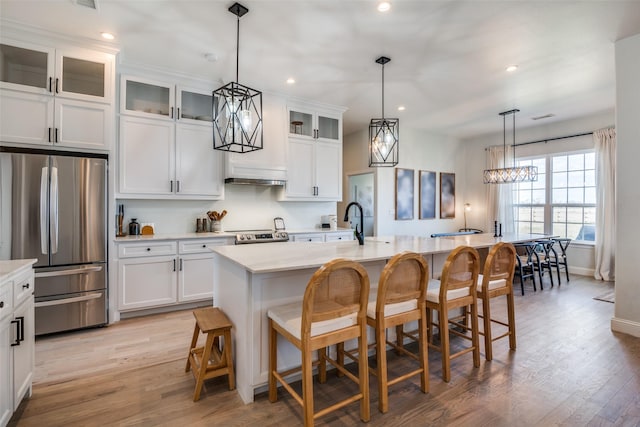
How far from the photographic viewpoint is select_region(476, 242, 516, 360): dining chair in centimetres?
259

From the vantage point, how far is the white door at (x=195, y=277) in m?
3.78

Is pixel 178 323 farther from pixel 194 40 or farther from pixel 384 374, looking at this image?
pixel 194 40

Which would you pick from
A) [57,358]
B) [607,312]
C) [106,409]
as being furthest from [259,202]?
[607,312]

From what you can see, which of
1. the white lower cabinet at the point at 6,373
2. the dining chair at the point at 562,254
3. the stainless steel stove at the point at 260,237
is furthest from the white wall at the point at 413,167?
the white lower cabinet at the point at 6,373

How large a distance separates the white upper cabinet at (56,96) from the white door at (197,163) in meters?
0.81

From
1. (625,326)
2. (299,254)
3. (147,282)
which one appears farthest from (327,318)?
(625,326)

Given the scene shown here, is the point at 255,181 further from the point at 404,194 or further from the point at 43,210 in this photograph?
the point at 404,194

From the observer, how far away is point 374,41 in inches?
122

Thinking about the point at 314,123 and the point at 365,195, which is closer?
the point at 314,123

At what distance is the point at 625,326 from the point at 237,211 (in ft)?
15.1

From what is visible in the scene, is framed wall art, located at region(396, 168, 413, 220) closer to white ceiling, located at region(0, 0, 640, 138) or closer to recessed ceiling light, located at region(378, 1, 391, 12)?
white ceiling, located at region(0, 0, 640, 138)

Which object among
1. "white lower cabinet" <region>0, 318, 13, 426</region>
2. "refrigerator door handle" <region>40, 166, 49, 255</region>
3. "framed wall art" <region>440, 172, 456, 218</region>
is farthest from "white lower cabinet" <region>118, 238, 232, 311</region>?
"framed wall art" <region>440, 172, 456, 218</region>

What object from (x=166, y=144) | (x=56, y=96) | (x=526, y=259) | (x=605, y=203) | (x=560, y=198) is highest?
(x=56, y=96)

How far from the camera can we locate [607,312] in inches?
148
